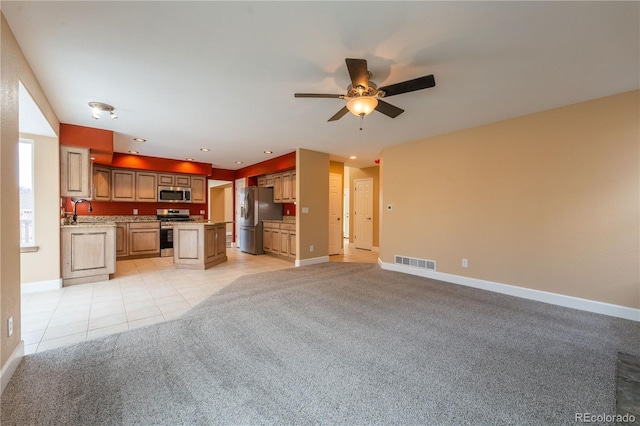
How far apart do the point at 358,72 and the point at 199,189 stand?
655 cm

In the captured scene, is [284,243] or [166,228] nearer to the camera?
[284,243]

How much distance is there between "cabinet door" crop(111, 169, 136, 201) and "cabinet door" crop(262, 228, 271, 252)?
3364 millimetres

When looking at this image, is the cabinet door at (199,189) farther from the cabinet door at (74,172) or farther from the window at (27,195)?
the window at (27,195)

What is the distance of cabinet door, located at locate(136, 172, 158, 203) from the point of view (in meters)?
6.51

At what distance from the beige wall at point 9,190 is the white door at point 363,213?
22.5 feet

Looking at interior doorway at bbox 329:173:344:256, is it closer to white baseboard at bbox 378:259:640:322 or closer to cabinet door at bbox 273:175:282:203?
cabinet door at bbox 273:175:282:203

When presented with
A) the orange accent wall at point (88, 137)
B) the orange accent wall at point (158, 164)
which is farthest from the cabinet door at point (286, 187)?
the orange accent wall at point (88, 137)

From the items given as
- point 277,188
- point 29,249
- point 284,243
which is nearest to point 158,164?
point 277,188

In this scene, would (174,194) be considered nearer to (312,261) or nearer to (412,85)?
(312,261)

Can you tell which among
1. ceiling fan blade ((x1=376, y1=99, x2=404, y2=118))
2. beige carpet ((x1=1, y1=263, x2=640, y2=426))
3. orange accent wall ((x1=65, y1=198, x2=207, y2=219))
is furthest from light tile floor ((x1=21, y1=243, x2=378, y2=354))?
ceiling fan blade ((x1=376, y1=99, x2=404, y2=118))

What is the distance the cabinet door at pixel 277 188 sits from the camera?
6734 millimetres

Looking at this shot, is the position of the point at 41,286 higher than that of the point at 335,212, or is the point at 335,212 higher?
the point at 335,212

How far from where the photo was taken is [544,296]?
135 inches

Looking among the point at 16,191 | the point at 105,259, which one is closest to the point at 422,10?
the point at 16,191
